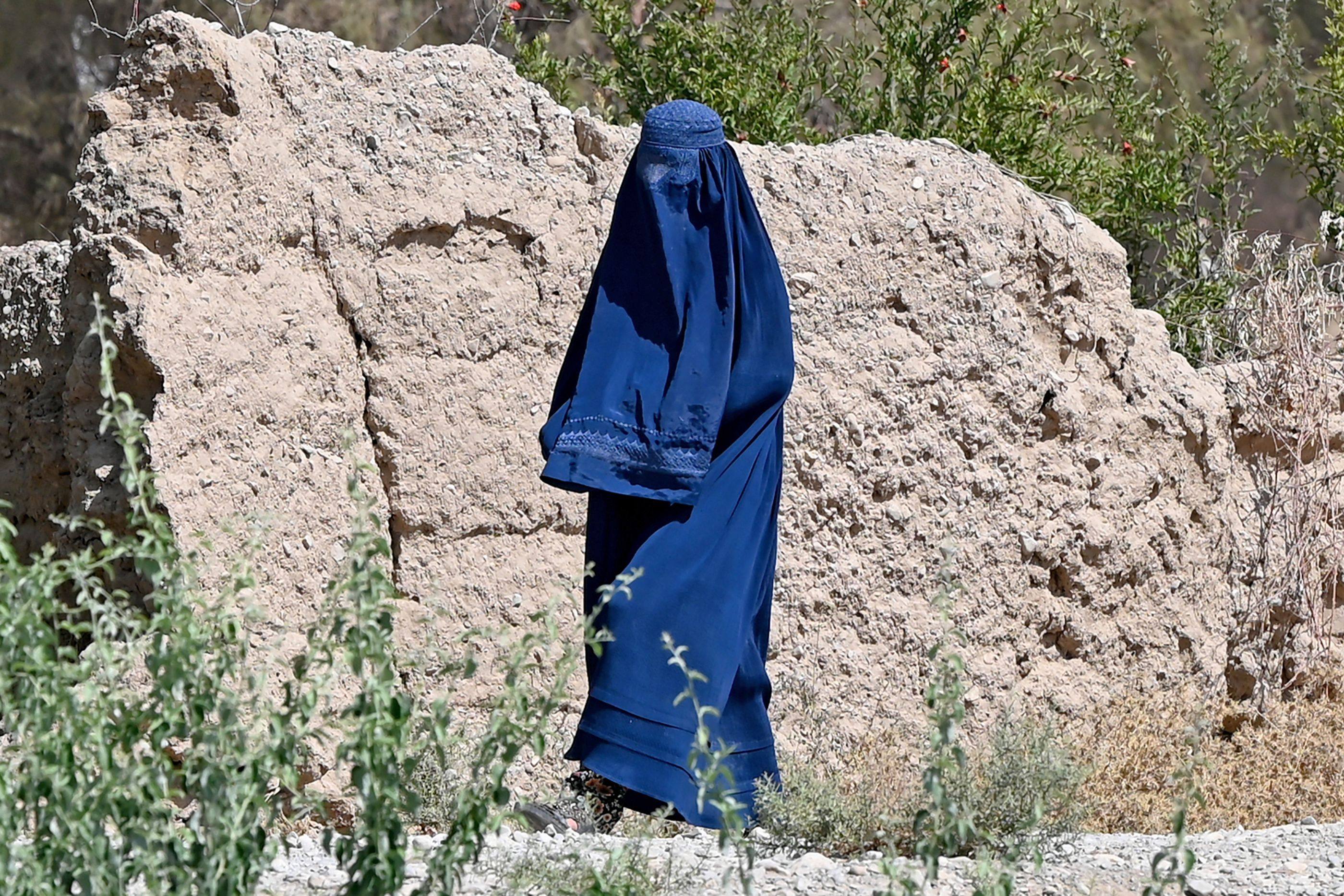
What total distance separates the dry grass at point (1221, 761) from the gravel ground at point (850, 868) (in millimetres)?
948

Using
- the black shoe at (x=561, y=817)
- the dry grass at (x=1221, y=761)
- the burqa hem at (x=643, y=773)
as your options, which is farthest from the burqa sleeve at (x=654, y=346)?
the dry grass at (x=1221, y=761)

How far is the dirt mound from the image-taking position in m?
4.03

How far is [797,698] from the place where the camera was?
15.5 ft

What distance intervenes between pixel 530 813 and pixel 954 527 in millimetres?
1903

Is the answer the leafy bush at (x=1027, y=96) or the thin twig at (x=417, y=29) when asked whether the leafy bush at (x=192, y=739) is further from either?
the leafy bush at (x=1027, y=96)

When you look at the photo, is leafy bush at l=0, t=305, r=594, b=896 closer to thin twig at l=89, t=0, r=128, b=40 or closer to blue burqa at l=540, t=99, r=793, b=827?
blue burqa at l=540, t=99, r=793, b=827

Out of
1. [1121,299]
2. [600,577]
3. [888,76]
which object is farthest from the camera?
[888,76]

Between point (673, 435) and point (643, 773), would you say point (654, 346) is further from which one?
point (643, 773)

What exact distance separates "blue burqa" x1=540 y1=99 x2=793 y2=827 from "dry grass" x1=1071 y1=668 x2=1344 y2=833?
1.46 meters

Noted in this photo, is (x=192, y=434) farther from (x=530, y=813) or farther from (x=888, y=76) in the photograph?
(x=888, y=76)

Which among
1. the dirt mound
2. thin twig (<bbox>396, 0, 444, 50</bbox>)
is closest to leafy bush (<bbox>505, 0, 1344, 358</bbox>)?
thin twig (<bbox>396, 0, 444, 50</bbox>)

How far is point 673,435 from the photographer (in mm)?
3361

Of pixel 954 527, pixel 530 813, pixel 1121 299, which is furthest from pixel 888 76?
pixel 530 813

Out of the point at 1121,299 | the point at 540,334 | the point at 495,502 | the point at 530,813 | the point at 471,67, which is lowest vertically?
→ the point at 530,813
